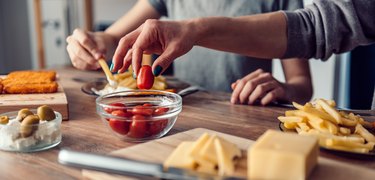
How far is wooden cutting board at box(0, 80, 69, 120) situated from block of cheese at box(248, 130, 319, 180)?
2.02 ft

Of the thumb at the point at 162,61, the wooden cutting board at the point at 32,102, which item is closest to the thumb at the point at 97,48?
the wooden cutting board at the point at 32,102

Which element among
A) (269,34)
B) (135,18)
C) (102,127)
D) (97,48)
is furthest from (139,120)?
(135,18)

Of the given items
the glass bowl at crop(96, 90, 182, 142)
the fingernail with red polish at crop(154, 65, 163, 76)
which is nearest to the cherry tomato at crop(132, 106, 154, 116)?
the glass bowl at crop(96, 90, 182, 142)

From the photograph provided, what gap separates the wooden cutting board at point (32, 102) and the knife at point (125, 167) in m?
0.40

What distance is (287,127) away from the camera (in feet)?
3.24

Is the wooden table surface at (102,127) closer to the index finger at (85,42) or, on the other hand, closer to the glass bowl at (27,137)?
the glass bowl at (27,137)

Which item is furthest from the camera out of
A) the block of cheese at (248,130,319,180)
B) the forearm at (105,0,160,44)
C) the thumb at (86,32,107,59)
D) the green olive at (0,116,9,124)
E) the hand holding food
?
the forearm at (105,0,160,44)

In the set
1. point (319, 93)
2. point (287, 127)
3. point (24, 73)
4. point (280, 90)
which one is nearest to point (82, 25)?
point (319, 93)

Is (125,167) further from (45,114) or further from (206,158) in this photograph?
(45,114)

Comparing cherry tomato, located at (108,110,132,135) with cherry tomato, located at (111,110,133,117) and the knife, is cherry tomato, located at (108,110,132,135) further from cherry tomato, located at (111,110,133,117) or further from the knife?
the knife

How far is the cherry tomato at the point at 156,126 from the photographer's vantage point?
1.00m

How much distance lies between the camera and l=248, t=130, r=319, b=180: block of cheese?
693 mm

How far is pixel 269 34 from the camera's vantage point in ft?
4.30

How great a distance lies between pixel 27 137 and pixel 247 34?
654mm
